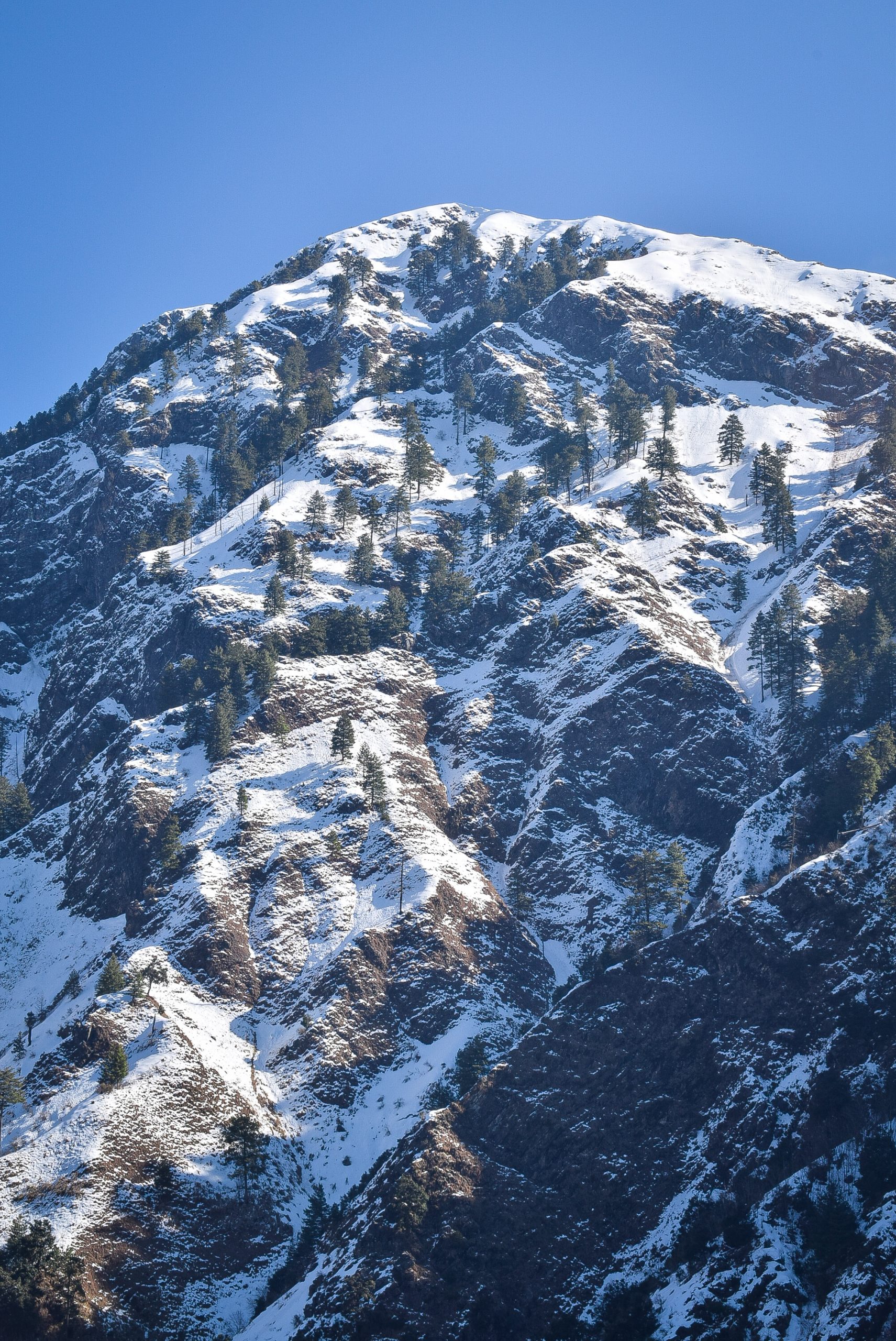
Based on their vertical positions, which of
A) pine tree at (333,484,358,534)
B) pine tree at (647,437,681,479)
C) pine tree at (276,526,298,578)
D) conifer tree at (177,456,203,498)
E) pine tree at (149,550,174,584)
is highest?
conifer tree at (177,456,203,498)

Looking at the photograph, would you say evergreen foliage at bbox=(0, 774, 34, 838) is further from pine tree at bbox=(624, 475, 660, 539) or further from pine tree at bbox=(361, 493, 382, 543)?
pine tree at bbox=(624, 475, 660, 539)

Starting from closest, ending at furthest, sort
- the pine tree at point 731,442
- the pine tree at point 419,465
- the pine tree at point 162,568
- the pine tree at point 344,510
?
1. the pine tree at point 162,568
2. the pine tree at point 344,510
3. the pine tree at point 419,465
4. the pine tree at point 731,442

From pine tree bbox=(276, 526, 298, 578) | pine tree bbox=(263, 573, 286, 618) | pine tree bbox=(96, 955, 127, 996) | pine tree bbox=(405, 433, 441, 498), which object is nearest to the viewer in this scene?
pine tree bbox=(96, 955, 127, 996)

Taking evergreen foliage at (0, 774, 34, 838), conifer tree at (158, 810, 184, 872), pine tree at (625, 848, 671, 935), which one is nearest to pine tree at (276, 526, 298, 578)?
conifer tree at (158, 810, 184, 872)

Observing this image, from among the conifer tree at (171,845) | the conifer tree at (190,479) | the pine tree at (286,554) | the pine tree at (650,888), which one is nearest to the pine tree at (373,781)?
the conifer tree at (171,845)

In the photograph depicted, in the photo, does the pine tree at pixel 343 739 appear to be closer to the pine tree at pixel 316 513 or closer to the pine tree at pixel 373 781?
the pine tree at pixel 373 781

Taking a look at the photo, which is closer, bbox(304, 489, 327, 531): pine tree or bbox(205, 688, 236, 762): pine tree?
bbox(205, 688, 236, 762): pine tree
